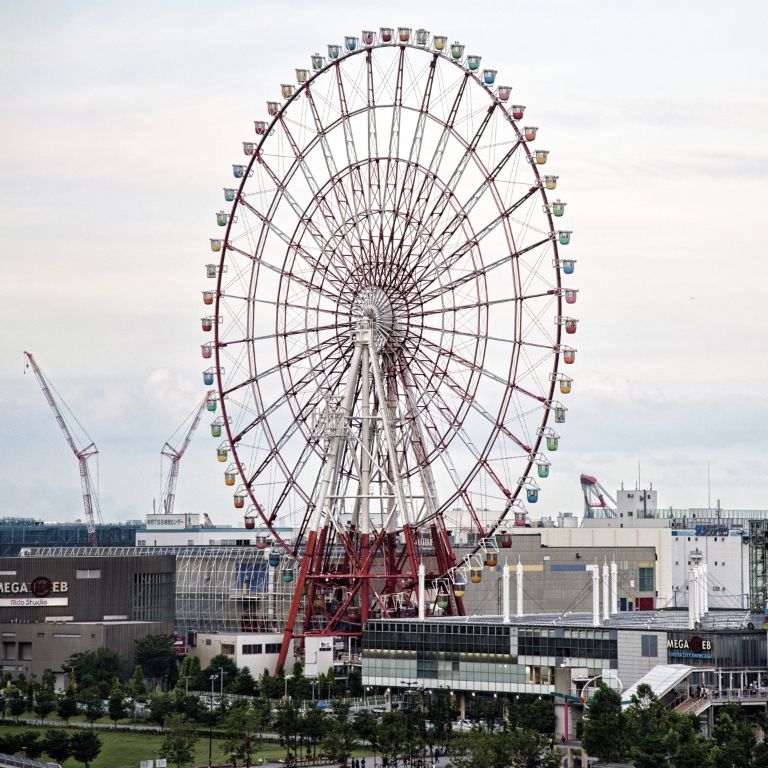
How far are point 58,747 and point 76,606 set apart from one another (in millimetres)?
56884

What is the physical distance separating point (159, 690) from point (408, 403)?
36.7 meters

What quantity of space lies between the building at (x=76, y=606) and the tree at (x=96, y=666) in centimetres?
327

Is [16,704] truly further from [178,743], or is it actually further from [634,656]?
[634,656]

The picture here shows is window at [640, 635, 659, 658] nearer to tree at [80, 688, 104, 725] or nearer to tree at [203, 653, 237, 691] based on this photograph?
tree at [203, 653, 237, 691]

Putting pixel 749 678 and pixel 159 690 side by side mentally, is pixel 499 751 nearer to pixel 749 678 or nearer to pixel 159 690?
pixel 749 678

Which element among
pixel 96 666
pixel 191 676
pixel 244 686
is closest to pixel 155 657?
pixel 96 666

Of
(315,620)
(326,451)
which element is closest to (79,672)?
(315,620)

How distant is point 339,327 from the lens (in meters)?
139

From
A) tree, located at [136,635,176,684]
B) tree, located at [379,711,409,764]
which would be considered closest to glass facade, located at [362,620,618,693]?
tree, located at [379,711,409,764]

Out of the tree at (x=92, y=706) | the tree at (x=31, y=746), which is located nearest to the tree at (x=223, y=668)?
the tree at (x=92, y=706)

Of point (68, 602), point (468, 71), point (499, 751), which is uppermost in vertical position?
point (468, 71)

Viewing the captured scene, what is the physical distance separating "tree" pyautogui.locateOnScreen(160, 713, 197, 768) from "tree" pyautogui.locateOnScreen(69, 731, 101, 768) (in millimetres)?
4297

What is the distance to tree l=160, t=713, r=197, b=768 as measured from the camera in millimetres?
114850

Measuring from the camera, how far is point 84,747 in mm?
117688
